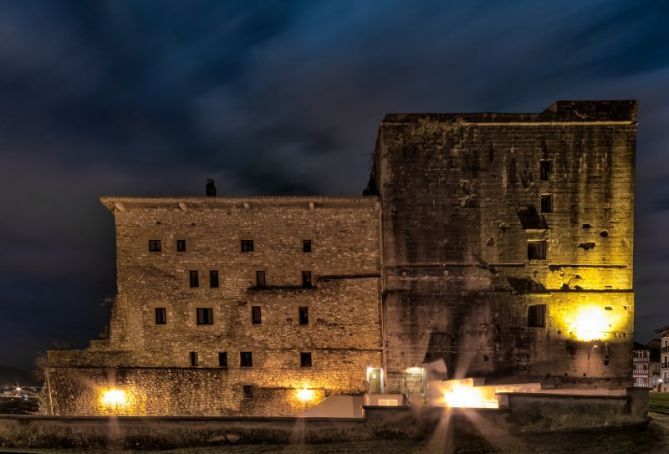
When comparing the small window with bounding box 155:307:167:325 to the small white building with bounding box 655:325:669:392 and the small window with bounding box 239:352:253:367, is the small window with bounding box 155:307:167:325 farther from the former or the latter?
the small white building with bounding box 655:325:669:392

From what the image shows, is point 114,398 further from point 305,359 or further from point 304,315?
point 304,315

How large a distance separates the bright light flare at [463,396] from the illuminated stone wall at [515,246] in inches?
39.2

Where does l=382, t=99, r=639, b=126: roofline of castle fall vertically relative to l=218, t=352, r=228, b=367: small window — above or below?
above

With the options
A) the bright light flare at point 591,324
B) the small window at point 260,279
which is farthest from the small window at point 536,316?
the small window at point 260,279

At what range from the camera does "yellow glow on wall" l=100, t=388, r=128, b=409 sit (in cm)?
2055

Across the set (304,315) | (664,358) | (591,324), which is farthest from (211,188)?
(664,358)

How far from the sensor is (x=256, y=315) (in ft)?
68.6

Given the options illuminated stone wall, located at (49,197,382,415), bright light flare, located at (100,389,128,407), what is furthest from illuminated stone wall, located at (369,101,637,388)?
bright light flare, located at (100,389,128,407)

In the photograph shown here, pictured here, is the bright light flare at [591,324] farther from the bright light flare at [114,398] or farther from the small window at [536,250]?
the bright light flare at [114,398]

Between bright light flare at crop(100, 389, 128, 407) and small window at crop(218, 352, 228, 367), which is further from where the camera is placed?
small window at crop(218, 352, 228, 367)

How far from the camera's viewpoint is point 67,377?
68.1 feet

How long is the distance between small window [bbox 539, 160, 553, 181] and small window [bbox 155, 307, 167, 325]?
18.4 metres

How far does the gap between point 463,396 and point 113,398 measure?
1588 cm

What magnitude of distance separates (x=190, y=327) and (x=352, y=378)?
802 centimetres
